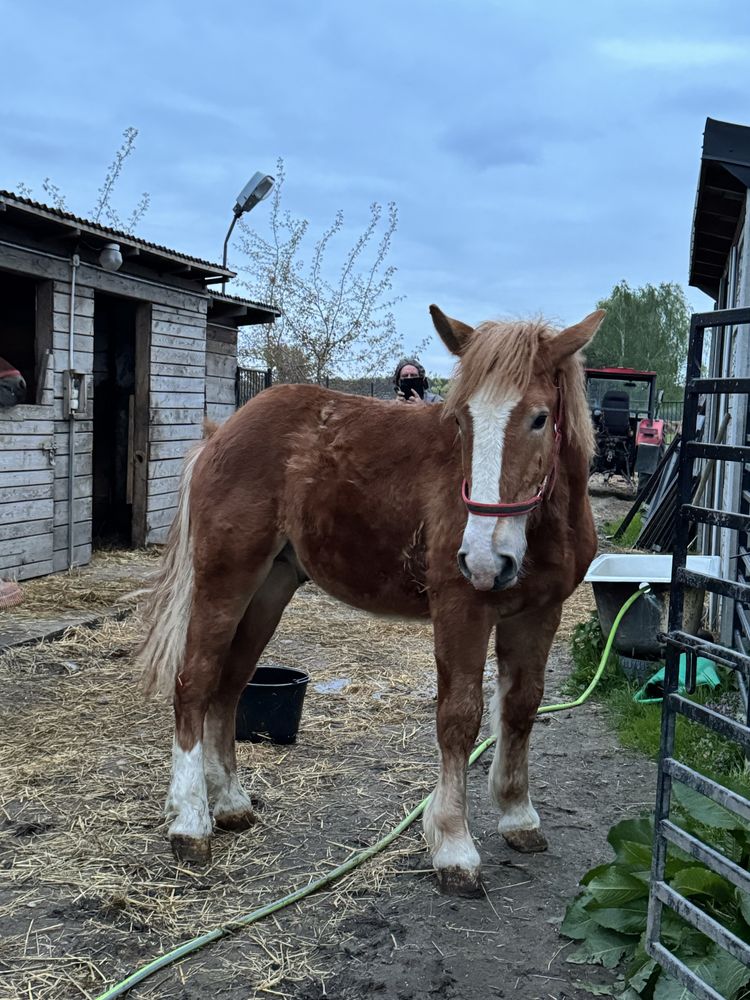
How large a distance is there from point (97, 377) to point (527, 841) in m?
8.29

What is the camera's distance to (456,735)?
2629 millimetres

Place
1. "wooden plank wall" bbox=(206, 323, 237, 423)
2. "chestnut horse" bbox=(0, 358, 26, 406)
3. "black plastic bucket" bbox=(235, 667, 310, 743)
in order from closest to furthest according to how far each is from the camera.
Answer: "black plastic bucket" bbox=(235, 667, 310, 743) → "chestnut horse" bbox=(0, 358, 26, 406) → "wooden plank wall" bbox=(206, 323, 237, 423)

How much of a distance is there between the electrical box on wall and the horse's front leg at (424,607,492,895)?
5.92 meters

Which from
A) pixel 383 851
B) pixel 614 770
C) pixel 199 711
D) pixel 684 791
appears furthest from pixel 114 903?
pixel 614 770

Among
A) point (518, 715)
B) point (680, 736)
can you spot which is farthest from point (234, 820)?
point (680, 736)

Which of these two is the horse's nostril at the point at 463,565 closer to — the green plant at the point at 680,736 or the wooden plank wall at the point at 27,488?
the green plant at the point at 680,736

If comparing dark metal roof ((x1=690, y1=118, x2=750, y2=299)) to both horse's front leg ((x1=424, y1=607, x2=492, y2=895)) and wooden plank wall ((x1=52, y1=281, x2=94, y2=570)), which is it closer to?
horse's front leg ((x1=424, y1=607, x2=492, y2=895))

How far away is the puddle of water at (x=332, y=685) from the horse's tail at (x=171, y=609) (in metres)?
1.64

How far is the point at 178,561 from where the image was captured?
3256mm

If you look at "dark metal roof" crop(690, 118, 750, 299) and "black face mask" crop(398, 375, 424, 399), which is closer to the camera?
"dark metal roof" crop(690, 118, 750, 299)

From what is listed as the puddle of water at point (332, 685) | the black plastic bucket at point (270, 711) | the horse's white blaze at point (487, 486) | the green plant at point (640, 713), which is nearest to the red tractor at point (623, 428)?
the green plant at point (640, 713)

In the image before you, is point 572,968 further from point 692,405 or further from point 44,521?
Answer: point 44,521

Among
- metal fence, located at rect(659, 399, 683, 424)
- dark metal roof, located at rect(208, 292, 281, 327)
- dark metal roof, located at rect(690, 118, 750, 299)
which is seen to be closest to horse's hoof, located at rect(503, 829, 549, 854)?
dark metal roof, located at rect(690, 118, 750, 299)

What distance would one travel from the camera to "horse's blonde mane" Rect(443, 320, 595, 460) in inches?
94.6
